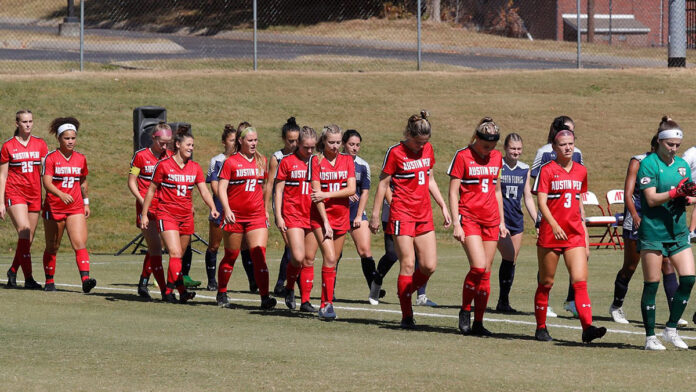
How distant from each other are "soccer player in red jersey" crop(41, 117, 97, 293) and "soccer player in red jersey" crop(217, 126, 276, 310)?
2.22m

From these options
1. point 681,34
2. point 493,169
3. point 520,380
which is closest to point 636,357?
point 520,380

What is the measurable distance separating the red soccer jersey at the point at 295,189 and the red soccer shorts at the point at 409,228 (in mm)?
1168

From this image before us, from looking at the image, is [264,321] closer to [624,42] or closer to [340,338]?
[340,338]

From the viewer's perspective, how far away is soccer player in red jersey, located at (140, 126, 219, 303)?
1289cm

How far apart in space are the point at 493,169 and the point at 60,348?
4.24m

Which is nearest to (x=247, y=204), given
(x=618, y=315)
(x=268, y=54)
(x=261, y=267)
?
(x=261, y=267)

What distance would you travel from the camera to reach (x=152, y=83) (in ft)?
102

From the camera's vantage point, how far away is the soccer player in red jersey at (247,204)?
40.9 feet

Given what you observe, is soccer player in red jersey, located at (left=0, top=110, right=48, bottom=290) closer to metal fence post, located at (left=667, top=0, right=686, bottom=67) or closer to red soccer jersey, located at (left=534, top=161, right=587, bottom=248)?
red soccer jersey, located at (left=534, top=161, right=587, bottom=248)

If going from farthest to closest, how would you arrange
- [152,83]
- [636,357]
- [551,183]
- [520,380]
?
[152,83] < [551,183] < [636,357] < [520,380]

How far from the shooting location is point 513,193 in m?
12.7

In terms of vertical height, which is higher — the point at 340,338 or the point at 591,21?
the point at 591,21

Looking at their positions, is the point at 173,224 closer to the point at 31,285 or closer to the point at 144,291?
the point at 144,291

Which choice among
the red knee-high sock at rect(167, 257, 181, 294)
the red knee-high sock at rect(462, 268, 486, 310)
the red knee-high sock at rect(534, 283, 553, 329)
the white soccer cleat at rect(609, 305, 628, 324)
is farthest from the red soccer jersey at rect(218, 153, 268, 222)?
the white soccer cleat at rect(609, 305, 628, 324)
